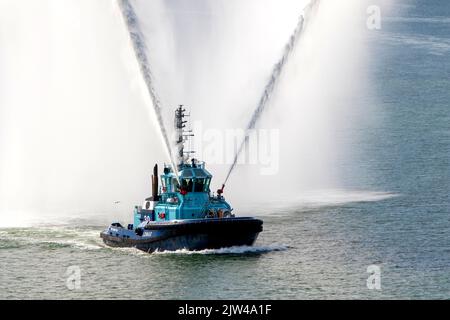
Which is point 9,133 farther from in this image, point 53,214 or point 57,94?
point 53,214

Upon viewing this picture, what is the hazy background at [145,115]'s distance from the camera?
92.2 meters

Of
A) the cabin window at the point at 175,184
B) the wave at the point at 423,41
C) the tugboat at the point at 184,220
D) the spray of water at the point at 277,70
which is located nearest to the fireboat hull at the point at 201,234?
the tugboat at the point at 184,220

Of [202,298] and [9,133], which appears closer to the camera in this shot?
[202,298]

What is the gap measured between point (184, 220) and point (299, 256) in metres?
6.31

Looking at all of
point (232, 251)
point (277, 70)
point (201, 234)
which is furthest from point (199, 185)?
point (277, 70)

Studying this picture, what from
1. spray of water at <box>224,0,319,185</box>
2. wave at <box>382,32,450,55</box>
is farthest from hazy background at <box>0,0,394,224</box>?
wave at <box>382,32,450,55</box>

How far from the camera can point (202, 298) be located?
195 ft

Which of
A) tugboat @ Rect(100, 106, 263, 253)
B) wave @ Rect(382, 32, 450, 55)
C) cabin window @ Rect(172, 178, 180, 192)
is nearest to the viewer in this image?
tugboat @ Rect(100, 106, 263, 253)

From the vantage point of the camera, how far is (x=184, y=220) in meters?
68.9

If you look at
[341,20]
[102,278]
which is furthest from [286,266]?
[341,20]

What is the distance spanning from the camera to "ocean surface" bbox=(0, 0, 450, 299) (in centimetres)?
6091

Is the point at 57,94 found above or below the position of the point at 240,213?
above

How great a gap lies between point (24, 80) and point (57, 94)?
297 centimetres

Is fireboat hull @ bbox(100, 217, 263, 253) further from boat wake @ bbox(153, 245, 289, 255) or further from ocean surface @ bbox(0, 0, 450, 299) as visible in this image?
ocean surface @ bbox(0, 0, 450, 299)
